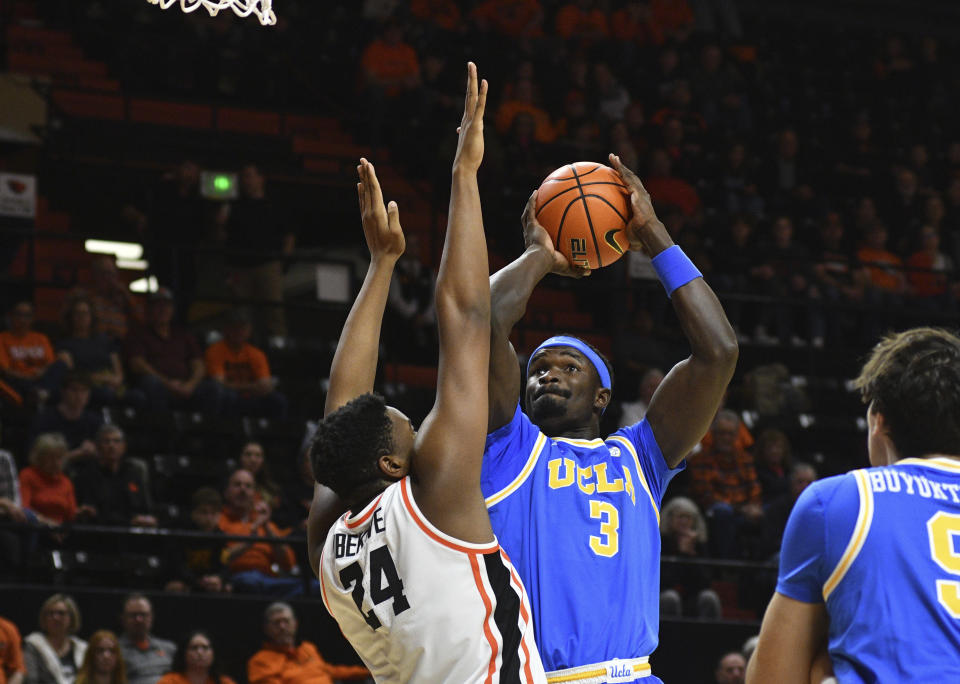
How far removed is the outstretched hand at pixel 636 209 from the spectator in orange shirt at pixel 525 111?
10250 millimetres

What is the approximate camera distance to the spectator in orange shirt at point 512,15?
1686 cm

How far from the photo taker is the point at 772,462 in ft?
40.4

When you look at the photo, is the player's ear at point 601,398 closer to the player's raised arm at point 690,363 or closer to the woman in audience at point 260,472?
the player's raised arm at point 690,363

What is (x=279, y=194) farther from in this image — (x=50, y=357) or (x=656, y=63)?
(x=656, y=63)

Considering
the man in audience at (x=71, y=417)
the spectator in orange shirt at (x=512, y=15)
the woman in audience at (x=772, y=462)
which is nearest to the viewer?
the man in audience at (x=71, y=417)

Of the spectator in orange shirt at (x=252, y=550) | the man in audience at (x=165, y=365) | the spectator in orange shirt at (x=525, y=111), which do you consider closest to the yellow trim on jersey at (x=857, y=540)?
the spectator in orange shirt at (x=252, y=550)

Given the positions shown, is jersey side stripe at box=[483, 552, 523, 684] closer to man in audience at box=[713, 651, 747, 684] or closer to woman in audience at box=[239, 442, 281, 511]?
man in audience at box=[713, 651, 747, 684]

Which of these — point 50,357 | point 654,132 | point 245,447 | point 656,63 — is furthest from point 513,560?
point 656,63

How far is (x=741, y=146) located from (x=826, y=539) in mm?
13615

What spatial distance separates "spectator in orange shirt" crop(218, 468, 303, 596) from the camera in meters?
10.1

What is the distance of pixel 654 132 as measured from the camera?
16078 mm

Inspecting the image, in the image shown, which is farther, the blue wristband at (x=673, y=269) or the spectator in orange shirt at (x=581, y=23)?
the spectator in orange shirt at (x=581, y=23)

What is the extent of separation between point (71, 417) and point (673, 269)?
7.07 meters

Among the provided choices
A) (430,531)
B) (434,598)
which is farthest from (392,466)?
(434,598)
